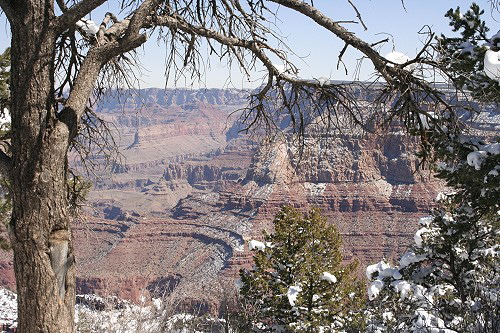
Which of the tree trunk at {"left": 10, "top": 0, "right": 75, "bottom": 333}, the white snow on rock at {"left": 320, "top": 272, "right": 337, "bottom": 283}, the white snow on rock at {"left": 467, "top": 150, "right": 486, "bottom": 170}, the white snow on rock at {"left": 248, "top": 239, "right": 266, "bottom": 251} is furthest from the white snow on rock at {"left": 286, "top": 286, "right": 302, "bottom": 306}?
the tree trunk at {"left": 10, "top": 0, "right": 75, "bottom": 333}

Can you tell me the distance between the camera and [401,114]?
2799 mm

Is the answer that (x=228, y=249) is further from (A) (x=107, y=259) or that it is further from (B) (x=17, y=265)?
(B) (x=17, y=265)

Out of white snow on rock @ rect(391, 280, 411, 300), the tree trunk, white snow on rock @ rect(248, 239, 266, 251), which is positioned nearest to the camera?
the tree trunk

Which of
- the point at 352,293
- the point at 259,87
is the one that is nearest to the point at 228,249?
the point at 352,293

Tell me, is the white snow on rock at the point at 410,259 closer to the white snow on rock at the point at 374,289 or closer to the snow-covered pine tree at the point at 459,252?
the snow-covered pine tree at the point at 459,252

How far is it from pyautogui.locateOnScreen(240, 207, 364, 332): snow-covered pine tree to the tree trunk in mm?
10330

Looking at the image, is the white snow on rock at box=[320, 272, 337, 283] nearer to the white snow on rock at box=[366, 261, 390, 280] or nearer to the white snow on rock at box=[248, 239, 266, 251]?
the white snow on rock at box=[366, 261, 390, 280]

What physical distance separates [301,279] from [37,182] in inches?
443

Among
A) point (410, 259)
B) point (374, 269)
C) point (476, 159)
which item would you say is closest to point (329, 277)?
point (374, 269)

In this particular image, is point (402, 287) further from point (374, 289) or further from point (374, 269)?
point (374, 269)

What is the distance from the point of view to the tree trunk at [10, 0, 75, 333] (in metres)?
2.34

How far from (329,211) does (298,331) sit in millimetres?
91627

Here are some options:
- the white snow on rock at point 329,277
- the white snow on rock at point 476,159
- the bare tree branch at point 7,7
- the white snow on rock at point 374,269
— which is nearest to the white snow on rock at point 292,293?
the white snow on rock at point 329,277

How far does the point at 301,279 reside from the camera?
42.5 ft
